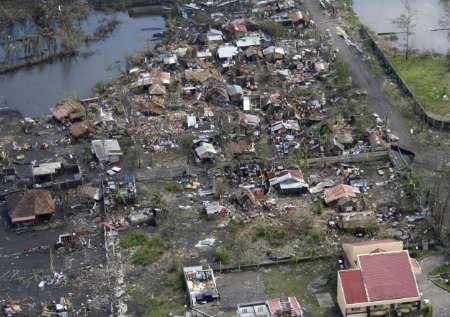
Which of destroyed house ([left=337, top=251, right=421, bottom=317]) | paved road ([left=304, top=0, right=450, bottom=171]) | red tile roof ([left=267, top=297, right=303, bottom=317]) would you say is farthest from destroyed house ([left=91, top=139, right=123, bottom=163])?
destroyed house ([left=337, top=251, right=421, bottom=317])

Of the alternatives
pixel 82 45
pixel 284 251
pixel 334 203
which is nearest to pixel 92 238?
pixel 284 251

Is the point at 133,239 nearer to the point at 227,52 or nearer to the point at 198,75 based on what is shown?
the point at 198,75

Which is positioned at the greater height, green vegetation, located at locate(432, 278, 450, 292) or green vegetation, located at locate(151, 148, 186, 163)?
green vegetation, located at locate(151, 148, 186, 163)

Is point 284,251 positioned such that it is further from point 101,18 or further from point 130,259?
point 101,18

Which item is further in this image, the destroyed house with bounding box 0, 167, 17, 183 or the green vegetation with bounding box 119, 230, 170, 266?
the destroyed house with bounding box 0, 167, 17, 183

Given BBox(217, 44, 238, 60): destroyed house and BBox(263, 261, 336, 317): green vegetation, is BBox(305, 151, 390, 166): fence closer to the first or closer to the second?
BBox(263, 261, 336, 317): green vegetation

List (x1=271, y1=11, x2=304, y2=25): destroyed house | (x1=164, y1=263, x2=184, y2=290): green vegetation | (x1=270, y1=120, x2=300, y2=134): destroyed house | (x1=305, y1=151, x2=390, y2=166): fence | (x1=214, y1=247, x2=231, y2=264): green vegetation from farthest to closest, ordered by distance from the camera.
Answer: (x1=271, y1=11, x2=304, y2=25): destroyed house, (x1=270, y1=120, x2=300, y2=134): destroyed house, (x1=305, y1=151, x2=390, y2=166): fence, (x1=214, y1=247, x2=231, y2=264): green vegetation, (x1=164, y1=263, x2=184, y2=290): green vegetation
